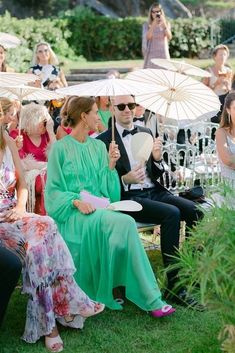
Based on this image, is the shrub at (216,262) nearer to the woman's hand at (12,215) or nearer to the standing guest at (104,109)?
the woman's hand at (12,215)

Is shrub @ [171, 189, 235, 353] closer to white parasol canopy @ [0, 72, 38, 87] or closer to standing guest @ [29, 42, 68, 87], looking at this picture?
white parasol canopy @ [0, 72, 38, 87]

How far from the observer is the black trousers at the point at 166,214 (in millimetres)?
5352

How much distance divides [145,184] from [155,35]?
7.50 meters

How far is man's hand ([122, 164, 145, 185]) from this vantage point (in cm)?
545

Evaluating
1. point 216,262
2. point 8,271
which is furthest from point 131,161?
point 216,262

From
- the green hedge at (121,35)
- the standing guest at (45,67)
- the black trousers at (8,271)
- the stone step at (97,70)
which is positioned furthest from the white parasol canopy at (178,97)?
the green hedge at (121,35)

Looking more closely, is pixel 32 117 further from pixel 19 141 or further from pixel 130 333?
pixel 130 333

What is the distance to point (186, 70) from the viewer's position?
752 cm

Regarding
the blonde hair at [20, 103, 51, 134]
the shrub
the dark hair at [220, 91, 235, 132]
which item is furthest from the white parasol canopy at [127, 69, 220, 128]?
the shrub

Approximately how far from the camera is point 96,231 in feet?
16.3

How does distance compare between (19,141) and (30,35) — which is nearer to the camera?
(19,141)

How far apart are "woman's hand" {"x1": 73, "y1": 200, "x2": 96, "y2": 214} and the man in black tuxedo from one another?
23.7 inches

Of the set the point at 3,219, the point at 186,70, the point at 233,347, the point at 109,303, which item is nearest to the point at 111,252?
the point at 109,303

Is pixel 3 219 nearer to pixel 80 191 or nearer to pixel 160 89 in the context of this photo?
pixel 80 191
